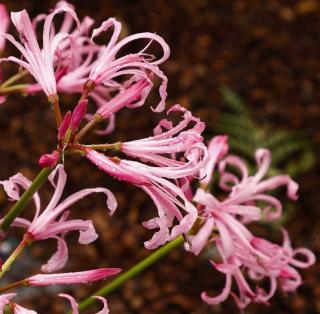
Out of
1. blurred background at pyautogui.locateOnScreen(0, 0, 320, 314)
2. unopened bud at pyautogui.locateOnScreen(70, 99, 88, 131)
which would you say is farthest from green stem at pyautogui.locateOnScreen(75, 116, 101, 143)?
blurred background at pyautogui.locateOnScreen(0, 0, 320, 314)

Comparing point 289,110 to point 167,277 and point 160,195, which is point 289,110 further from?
point 160,195

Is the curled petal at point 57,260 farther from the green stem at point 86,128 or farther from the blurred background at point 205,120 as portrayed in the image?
the blurred background at point 205,120

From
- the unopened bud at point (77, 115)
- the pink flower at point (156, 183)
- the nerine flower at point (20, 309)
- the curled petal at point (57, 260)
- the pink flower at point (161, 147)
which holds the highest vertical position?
the unopened bud at point (77, 115)

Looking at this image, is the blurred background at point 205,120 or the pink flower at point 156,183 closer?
the pink flower at point 156,183

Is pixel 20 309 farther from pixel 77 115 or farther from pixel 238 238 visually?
pixel 238 238

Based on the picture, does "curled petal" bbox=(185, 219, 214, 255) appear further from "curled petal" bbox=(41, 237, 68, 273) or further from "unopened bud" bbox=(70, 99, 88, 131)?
"unopened bud" bbox=(70, 99, 88, 131)

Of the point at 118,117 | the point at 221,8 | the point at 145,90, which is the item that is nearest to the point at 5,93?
the point at 145,90

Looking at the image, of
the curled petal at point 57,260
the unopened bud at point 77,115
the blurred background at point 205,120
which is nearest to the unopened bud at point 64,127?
the unopened bud at point 77,115
